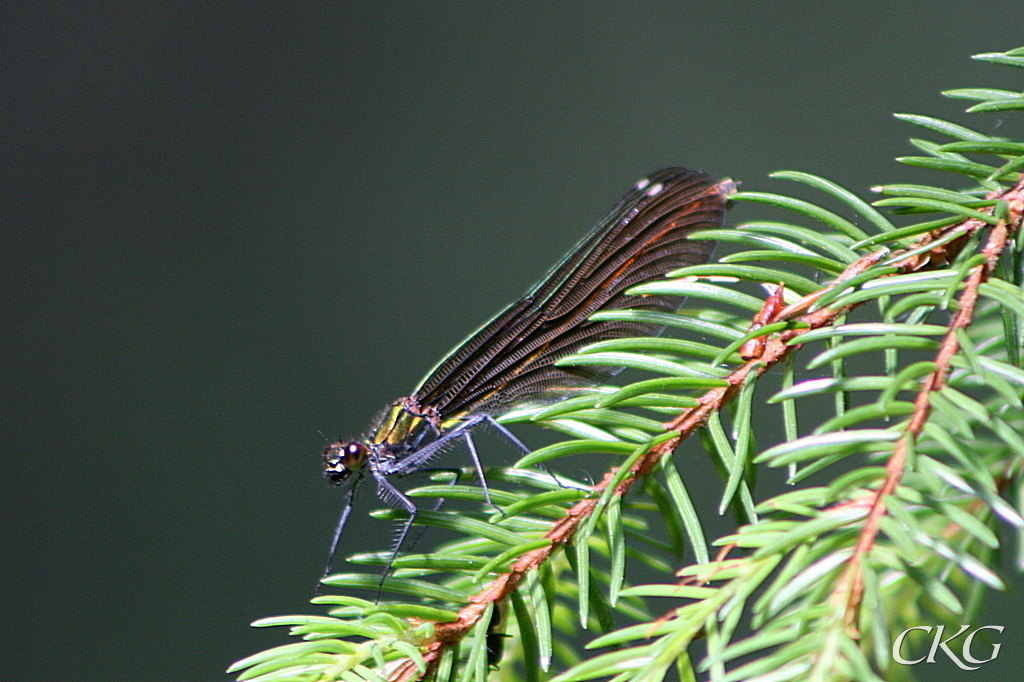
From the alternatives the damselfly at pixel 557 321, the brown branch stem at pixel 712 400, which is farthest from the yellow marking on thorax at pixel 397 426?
the brown branch stem at pixel 712 400

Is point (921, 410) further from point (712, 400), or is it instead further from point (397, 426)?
point (397, 426)

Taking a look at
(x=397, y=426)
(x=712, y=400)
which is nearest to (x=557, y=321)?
(x=397, y=426)

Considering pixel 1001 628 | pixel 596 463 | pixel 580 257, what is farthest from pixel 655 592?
pixel 596 463

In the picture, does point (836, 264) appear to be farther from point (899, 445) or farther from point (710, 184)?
point (710, 184)

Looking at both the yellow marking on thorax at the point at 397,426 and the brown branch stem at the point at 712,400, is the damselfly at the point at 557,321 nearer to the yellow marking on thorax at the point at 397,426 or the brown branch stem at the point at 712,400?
the yellow marking on thorax at the point at 397,426

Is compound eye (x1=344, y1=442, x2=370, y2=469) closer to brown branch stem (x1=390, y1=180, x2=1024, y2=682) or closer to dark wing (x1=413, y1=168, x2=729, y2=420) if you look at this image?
dark wing (x1=413, y1=168, x2=729, y2=420)

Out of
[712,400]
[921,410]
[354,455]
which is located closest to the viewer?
[921,410]
